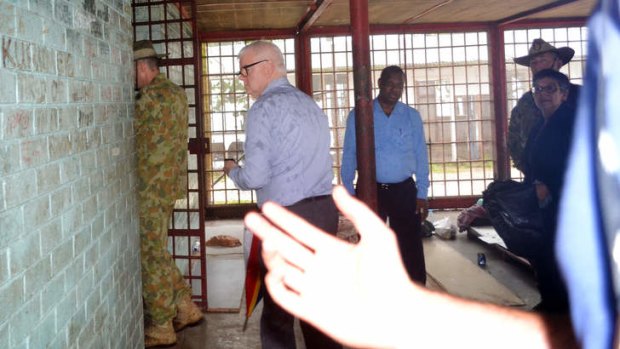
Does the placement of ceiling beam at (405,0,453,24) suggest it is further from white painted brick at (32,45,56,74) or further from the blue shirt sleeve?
white painted brick at (32,45,56,74)

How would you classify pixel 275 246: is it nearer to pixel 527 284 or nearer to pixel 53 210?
pixel 53 210

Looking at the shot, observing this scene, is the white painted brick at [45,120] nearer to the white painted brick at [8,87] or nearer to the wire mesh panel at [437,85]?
the white painted brick at [8,87]

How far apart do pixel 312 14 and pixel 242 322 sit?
3610mm

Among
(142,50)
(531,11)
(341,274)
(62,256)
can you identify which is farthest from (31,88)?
(531,11)

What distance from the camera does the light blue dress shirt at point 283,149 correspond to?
2.59 meters

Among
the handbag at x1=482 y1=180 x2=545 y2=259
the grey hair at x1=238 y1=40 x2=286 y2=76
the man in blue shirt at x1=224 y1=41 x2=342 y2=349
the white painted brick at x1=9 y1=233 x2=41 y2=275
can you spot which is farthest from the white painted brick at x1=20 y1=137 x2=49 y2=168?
the handbag at x1=482 y1=180 x2=545 y2=259

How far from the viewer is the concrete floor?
3562 mm

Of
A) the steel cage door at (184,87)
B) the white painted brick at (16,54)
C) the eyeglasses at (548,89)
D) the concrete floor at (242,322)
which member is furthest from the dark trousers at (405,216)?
the white painted brick at (16,54)

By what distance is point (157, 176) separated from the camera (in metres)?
3.29

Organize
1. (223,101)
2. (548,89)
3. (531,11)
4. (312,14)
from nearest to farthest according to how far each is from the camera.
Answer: (548,89) → (312,14) → (531,11) → (223,101)

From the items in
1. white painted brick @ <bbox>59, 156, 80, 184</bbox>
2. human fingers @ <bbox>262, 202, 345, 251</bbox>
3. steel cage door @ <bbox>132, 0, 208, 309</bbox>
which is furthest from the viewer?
steel cage door @ <bbox>132, 0, 208, 309</bbox>

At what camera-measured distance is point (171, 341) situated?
11.5ft

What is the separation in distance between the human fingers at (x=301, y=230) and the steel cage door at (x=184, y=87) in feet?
10.4

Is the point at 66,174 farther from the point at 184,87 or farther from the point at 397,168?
the point at 397,168
